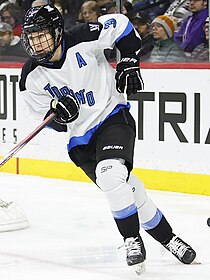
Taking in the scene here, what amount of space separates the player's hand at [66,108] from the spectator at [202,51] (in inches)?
105

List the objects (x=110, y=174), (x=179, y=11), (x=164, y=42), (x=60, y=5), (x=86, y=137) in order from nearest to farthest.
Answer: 1. (x=110, y=174)
2. (x=86, y=137)
3. (x=179, y=11)
4. (x=164, y=42)
5. (x=60, y=5)

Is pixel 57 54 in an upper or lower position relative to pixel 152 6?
upper

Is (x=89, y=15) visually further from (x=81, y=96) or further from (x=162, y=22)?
(x=81, y=96)

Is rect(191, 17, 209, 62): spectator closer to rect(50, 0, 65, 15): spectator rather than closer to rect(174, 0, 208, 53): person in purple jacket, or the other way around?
rect(174, 0, 208, 53): person in purple jacket

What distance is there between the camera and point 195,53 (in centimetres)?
→ 647

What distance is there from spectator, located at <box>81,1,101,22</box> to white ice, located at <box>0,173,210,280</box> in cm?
125

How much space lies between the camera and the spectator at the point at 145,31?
6.84m

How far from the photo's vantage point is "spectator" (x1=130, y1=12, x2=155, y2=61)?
684 cm

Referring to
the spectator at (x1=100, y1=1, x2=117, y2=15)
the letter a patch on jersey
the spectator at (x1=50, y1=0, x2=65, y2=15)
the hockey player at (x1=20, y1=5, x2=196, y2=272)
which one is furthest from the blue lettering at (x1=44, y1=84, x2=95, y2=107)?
the spectator at (x1=50, y1=0, x2=65, y2=15)

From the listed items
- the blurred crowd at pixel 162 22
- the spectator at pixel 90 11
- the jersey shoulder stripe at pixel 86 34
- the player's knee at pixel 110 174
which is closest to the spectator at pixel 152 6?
the blurred crowd at pixel 162 22

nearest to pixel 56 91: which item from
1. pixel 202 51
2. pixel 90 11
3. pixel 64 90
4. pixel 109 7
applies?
pixel 64 90

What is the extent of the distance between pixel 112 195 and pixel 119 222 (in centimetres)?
12

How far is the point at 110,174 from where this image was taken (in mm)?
3652

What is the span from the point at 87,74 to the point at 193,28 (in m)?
2.75
